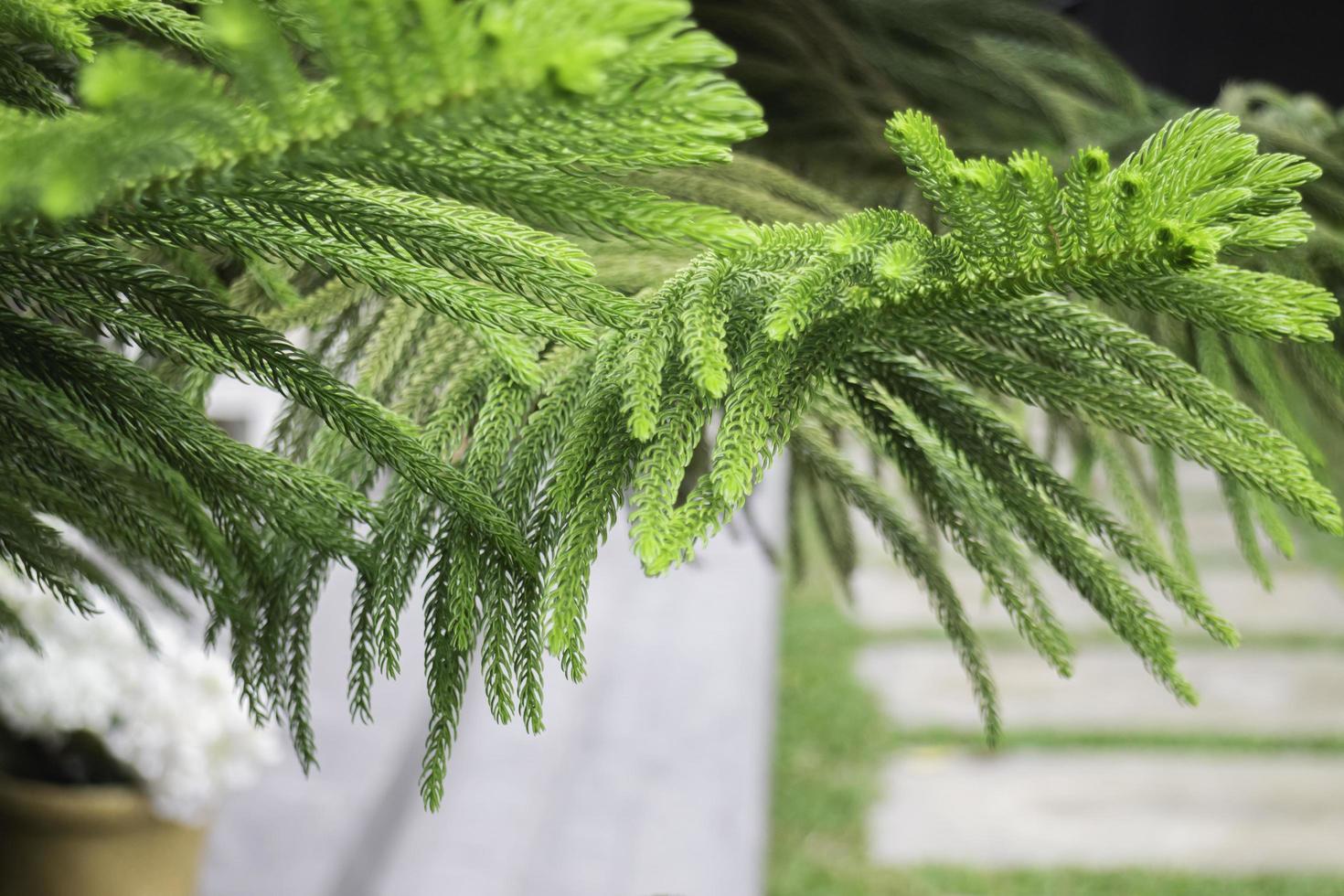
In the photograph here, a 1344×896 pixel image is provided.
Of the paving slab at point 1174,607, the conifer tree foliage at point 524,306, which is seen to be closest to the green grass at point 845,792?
the paving slab at point 1174,607

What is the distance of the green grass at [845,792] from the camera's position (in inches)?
88.0

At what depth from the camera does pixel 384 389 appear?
43cm

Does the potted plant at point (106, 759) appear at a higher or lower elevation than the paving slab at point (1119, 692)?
lower

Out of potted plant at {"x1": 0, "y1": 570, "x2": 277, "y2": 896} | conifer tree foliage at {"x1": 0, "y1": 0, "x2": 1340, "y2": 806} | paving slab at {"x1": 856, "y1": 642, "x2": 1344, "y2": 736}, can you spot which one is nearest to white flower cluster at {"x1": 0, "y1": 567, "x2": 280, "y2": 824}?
potted plant at {"x1": 0, "y1": 570, "x2": 277, "y2": 896}

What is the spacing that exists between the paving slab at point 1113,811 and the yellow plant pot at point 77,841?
1465 millimetres

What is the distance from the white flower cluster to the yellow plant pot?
4 cm

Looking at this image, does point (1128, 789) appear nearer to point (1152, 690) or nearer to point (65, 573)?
point (1152, 690)

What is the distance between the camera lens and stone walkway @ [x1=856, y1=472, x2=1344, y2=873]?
2.38 m

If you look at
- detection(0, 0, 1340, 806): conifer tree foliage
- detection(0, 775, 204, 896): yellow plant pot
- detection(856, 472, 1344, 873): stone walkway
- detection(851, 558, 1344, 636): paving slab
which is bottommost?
detection(0, 775, 204, 896): yellow plant pot

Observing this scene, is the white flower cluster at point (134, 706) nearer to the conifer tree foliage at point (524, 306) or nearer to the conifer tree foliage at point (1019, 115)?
the conifer tree foliage at point (1019, 115)

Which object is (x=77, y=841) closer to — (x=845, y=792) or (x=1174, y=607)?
(x=845, y=792)

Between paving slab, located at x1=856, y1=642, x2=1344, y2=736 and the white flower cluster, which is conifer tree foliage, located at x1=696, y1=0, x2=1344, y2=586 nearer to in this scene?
the white flower cluster

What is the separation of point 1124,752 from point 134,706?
7.02 ft

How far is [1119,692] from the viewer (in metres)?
2.97
